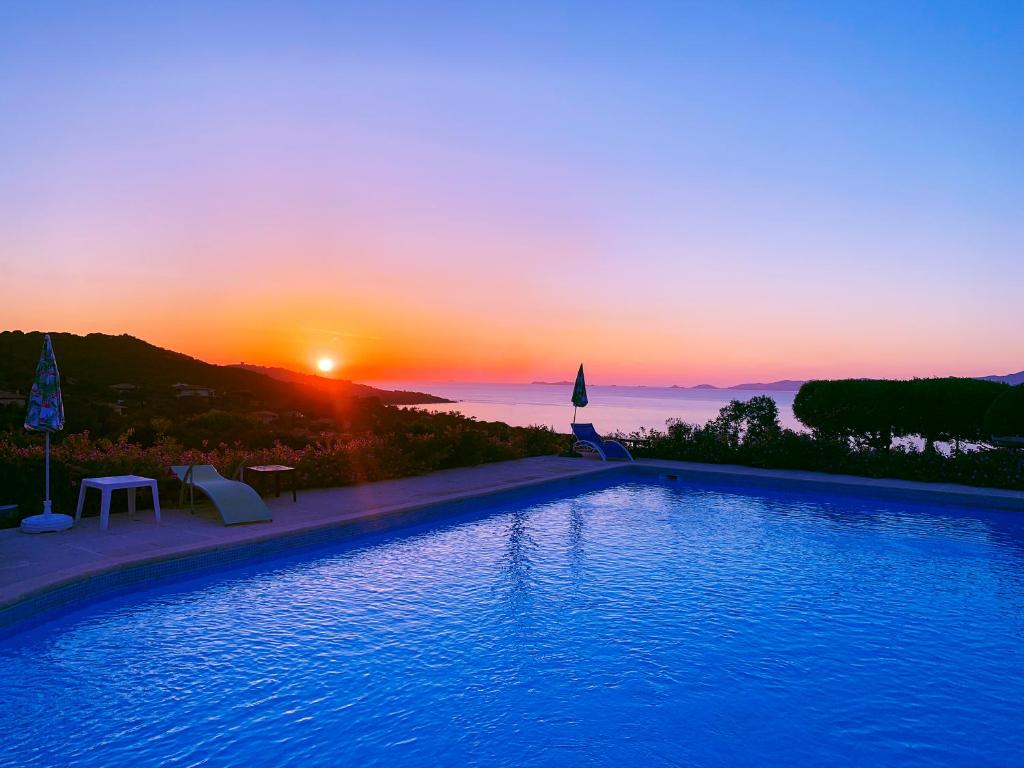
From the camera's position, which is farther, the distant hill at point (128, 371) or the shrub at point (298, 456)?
the distant hill at point (128, 371)

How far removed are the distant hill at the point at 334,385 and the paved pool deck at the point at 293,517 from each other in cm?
1639

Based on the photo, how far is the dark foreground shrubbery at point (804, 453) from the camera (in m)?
12.3

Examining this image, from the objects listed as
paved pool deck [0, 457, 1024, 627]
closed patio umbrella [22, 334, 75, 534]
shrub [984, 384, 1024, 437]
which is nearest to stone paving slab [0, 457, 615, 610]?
paved pool deck [0, 457, 1024, 627]

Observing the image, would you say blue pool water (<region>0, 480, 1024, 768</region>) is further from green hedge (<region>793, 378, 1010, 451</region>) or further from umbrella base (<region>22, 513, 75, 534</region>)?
green hedge (<region>793, 378, 1010, 451</region>)

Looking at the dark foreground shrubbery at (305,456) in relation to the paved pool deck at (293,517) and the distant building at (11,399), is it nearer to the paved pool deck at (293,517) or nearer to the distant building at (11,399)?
the paved pool deck at (293,517)

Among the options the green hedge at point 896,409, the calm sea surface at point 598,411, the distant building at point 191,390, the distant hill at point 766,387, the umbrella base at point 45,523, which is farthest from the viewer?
the distant hill at point 766,387

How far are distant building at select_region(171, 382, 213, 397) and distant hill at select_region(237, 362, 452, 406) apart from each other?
618 cm

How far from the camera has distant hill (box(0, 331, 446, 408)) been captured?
26172 millimetres

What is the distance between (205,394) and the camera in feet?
90.6

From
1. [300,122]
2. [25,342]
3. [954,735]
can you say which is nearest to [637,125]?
[300,122]

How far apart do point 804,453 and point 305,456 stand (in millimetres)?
10261

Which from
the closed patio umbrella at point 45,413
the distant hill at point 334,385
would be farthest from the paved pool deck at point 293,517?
the distant hill at point 334,385

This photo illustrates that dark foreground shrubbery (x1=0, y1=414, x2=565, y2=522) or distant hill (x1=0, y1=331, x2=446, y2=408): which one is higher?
distant hill (x1=0, y1=331, x2=446, y2=408)

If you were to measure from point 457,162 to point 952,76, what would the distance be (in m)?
10.3
